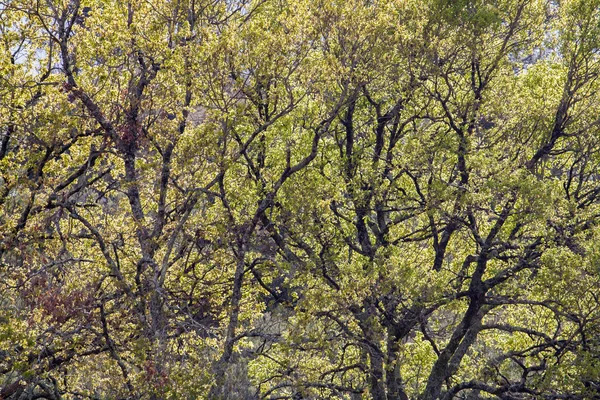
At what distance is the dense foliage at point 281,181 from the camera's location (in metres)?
13.2

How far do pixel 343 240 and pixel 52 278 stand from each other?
23.1 ft

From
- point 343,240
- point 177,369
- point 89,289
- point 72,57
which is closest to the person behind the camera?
point 177,369

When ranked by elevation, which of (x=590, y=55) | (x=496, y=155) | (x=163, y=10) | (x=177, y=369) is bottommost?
(x=177, y=369)

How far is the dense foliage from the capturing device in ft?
43.2

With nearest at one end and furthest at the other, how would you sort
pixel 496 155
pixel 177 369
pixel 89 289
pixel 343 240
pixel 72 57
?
1. pixel 177 369
2. pixel 89 289
3. pixel 72 57
4. pixel 496 155
5. pixel 343 240

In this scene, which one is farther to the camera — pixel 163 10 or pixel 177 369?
pixel 163 10

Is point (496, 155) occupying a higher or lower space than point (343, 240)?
higher

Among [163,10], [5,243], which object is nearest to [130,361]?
[5,243]

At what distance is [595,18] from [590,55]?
2.55 ft

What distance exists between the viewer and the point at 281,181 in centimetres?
1505

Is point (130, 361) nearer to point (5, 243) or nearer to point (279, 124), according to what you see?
point (5, 243)

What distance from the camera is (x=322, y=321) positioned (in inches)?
608

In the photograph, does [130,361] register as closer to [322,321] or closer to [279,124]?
[322,321]

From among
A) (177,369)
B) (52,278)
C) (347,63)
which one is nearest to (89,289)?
(52,278)
